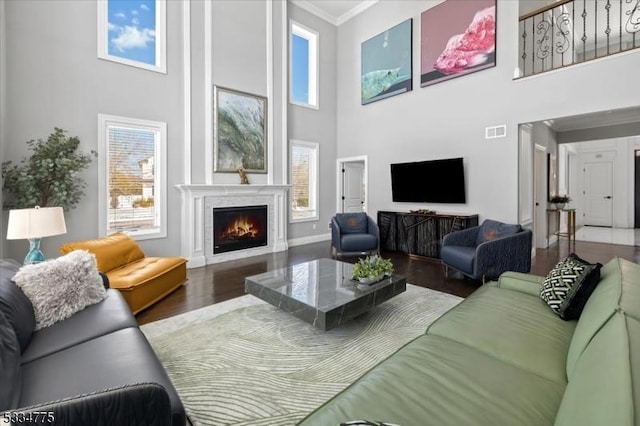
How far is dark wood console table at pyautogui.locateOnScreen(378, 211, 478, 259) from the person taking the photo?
545 centimetres

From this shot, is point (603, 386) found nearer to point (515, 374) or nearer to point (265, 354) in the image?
point (515, 374)

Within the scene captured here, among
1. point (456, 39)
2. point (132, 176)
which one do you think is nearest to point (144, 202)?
point (132, 176)

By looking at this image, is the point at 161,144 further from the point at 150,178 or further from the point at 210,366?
the point at 210,366

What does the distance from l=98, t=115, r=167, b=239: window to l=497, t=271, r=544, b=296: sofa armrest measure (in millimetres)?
4918

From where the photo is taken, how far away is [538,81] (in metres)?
4.64

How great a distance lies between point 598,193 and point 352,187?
26.7 ft

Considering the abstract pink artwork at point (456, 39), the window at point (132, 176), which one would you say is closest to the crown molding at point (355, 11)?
the abstract pink artwork at point (456, 39)

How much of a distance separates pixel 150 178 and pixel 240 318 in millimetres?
3256

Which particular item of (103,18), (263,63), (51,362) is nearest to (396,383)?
(51,362)

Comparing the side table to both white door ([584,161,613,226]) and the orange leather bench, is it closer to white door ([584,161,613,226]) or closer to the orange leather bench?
white door ([584,161,613,226])

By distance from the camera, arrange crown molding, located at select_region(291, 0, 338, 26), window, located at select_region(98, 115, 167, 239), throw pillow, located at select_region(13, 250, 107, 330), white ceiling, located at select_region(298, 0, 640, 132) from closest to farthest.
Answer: throw pillow, located at select_region(13, 250, 107, 330) < window, located at select_region(98, 115, 167, 239) < white ceiling, located at select_region(298, 0, 640, 132) < crown molding, located at select_region(291, 0, 338, 26)

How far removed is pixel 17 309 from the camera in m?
1.77

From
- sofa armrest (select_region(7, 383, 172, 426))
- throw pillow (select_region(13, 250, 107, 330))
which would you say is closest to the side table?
sofa armrest (select_region(7, 383, 172, 426))

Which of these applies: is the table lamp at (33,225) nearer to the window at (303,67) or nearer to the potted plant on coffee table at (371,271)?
the potted plant on coffee table at (371,271)
